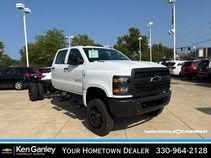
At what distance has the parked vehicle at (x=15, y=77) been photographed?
54.9ft

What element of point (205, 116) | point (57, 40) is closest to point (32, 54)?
point (57, 40)

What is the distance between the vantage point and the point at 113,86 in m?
5.54

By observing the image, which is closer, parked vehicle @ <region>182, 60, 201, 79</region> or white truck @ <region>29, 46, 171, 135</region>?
white truck @ <region>29, 46, 171, 135</region>

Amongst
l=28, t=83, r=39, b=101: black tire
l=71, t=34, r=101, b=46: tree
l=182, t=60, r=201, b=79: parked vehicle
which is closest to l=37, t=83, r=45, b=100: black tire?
l=28, t=83, r=39, b=101: black tire

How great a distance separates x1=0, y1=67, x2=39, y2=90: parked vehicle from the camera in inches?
658

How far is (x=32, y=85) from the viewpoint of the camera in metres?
11.3

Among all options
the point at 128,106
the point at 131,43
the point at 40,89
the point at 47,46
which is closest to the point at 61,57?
the point at 40,89

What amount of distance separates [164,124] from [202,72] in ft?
38.9

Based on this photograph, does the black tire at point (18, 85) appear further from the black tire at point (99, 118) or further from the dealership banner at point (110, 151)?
the dealership banner at point (110, 151)

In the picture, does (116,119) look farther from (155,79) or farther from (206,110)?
(206,110)

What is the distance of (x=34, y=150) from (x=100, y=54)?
11.8 feet

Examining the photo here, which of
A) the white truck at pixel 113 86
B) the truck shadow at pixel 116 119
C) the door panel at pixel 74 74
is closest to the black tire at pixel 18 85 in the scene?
the truck shadow at pixel 116 119

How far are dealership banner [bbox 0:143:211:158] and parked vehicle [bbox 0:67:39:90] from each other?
40.7ft

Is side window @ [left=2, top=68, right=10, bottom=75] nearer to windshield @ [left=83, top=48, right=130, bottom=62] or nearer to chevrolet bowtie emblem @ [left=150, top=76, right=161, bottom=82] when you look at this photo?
windshield @ [left=83, top=48, right=130, bottom=62]
